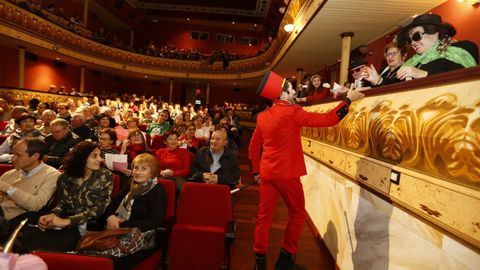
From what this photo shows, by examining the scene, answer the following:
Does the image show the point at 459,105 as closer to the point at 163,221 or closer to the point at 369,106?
the point at 369,106

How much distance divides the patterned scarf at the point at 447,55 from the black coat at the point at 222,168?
7.38 ft

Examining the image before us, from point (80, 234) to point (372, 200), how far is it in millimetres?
2403

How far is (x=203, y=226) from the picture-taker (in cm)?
278

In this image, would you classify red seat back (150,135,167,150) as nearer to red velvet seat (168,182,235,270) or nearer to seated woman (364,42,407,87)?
red velvet seat (168,182,235,270)

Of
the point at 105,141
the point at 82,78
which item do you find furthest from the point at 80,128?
the point at 82,78

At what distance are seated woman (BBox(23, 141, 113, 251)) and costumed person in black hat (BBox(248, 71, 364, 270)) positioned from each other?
4.73 ft

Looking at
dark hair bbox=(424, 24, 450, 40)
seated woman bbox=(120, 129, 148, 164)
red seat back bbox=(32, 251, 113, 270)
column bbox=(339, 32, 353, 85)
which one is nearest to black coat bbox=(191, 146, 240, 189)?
seated woman bbox=(120, 129, 148, 164)

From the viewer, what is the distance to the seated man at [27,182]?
233 cm

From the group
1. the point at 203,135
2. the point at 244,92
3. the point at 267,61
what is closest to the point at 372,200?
the point at 203,135

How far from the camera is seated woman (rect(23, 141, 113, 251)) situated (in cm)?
224

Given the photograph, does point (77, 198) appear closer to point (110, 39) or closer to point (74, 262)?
point (74, 262)

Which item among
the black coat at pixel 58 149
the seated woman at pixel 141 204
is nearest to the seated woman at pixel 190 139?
the black coat at pixel 58 149

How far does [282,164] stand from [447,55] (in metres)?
1.45

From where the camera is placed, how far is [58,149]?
3867mm
